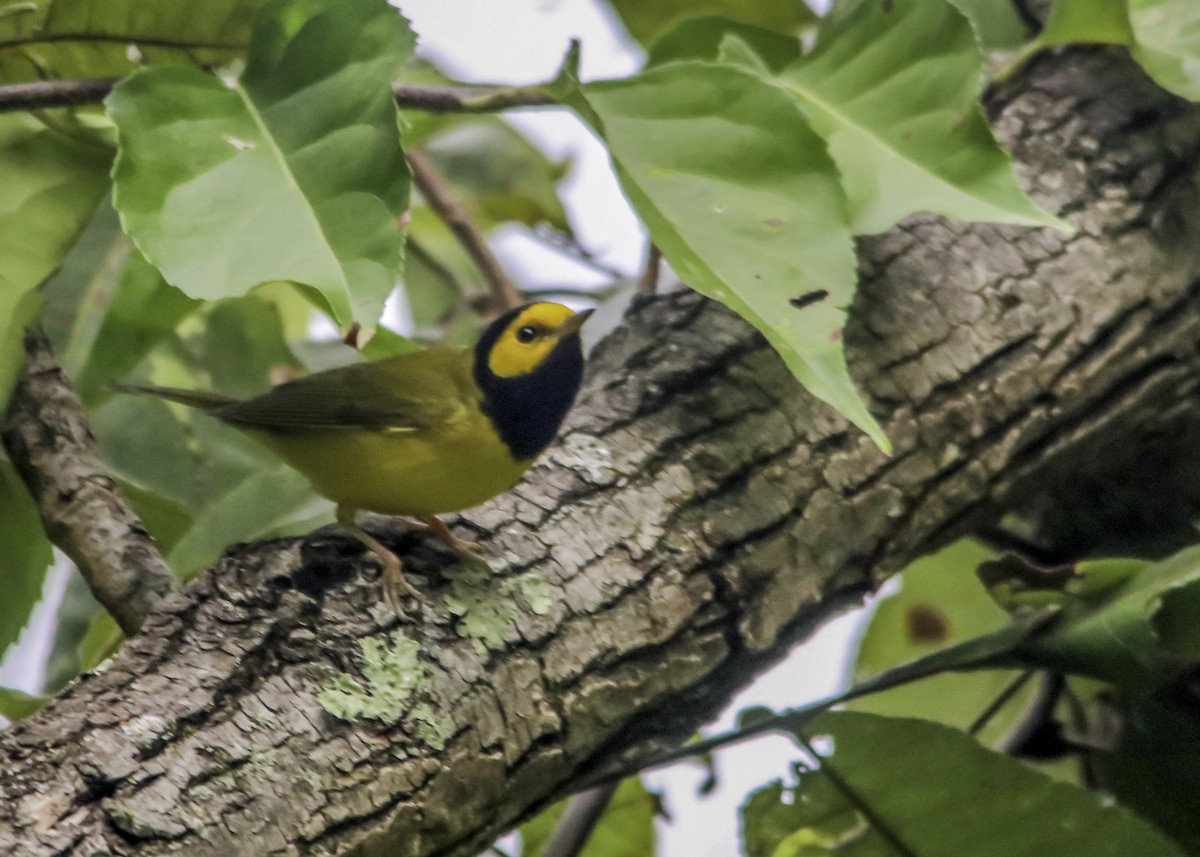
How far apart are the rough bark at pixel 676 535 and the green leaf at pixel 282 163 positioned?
343 mm

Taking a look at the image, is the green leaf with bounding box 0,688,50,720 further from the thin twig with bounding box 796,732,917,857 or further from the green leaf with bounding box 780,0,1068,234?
the green leaf with bounding box 780,0,1068,234

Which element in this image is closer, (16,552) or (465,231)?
(16,552)

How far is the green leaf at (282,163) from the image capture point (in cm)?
118

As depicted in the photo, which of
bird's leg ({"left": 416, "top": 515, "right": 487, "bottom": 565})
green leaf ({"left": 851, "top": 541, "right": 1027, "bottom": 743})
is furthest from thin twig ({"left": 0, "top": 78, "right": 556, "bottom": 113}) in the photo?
green leaf ({"left": 851, "top": 541, "right": 1027, "bottom": 743})

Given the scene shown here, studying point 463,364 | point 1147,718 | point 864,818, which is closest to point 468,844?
point 864,818

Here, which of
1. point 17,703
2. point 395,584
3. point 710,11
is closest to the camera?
point 395,584

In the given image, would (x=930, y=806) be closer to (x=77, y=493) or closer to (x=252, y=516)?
(x=252, y=516)

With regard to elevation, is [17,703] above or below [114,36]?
below

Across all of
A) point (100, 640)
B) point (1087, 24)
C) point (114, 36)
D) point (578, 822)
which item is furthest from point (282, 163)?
point (1087, 24)

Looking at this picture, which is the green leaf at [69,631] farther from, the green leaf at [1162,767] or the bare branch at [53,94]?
the green leaf at [1162,767]

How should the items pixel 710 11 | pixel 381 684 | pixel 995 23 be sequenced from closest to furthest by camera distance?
pixel 381 684 < pixel 995 23 < pixel 710 11

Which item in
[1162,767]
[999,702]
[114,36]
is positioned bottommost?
[1162,767]

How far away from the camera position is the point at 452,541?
1.48 m

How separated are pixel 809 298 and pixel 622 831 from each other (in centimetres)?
100
